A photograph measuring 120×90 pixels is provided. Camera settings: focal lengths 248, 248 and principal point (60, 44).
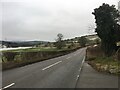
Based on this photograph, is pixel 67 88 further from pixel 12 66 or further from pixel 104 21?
pixel 104 21

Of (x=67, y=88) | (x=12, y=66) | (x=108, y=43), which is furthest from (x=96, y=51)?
(x=67, y=88)

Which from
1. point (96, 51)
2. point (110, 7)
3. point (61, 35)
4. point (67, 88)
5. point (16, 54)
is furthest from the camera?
point (61, 35)

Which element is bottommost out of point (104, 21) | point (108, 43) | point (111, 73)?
point (111, 73)

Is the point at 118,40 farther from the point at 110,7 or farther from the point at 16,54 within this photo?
the point at 16,54

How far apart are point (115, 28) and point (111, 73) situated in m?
17.7

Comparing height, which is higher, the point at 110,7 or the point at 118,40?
the point at 110,7

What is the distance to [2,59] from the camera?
23.2m

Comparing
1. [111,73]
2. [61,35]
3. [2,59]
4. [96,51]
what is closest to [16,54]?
[2,59]

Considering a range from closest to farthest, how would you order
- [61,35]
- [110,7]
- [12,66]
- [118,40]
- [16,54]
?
1. [12,66]
2. [16,54]
3. [118,40]
4. [110,7]
5. [61,35]

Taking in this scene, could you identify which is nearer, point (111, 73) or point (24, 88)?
point (24, 88)

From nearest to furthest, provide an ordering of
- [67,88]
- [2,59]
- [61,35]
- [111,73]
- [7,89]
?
[7,89]
[67,88]
[111,73]
[2,59]
[61,35]

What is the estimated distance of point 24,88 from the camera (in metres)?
10.7

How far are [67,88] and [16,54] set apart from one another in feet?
50.8

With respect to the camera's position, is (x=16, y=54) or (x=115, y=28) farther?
(x=115, y=28)
